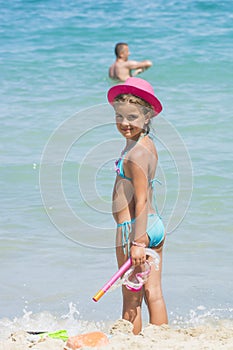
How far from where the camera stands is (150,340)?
10.8 ft

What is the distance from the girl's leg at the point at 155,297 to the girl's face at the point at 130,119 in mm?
639

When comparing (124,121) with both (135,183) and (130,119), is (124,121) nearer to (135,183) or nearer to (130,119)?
(130,119)

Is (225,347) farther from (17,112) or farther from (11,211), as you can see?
(17,112)

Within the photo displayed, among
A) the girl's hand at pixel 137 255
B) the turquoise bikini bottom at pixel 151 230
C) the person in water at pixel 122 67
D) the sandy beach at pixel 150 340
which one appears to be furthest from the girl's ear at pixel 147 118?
the person in water at pixel 122 67

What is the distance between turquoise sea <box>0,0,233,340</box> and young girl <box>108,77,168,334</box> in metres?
0.71

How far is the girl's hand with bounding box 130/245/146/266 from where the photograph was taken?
3416 millimetres

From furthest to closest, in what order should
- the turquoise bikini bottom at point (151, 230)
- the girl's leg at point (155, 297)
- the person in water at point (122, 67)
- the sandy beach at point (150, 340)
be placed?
the person in water at point (122, 67) → the girl's leg at point (155, 297) → the turquoise bikini bottom at point (151, 230) → the sandy beach at point (150, 340)

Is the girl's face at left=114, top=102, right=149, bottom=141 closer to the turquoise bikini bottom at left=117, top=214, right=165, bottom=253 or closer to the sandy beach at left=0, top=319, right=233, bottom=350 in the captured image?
the turquoise bikini bottom at left=117, top=214, right=165, bottom=253

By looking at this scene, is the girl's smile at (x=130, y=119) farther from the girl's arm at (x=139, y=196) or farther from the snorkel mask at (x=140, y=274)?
the snorkel mask at (x=140, y=274)

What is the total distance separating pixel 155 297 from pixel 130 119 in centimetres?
A: 95

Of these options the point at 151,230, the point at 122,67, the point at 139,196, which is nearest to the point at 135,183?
the point at 139,196

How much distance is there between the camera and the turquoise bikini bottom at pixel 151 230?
3.49 metres

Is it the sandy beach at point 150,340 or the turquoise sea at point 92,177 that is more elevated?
the sandy beach at point 150,340

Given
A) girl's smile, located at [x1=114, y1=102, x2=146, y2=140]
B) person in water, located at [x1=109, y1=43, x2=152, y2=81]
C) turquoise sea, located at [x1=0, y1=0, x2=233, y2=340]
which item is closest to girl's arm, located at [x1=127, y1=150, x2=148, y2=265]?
girl's smile, located at [x1=114, y1=102, x2=146, y2=140]
